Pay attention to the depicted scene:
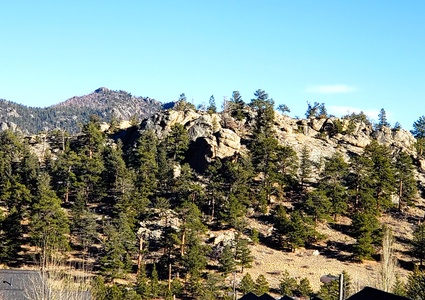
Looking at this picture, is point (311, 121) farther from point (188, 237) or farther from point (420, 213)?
point (188, 237)

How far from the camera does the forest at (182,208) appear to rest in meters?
56.1

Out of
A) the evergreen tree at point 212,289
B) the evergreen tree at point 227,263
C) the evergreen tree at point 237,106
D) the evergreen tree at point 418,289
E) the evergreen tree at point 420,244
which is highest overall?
the evergreen tree at point 237,106

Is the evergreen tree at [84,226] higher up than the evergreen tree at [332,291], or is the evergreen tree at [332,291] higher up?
the evergreen tree at [84,226]

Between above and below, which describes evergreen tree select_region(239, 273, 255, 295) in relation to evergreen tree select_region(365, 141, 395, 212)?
below

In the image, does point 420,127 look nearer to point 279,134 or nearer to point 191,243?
point 279,134

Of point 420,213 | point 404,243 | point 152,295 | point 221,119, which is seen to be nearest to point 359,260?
point 404,243

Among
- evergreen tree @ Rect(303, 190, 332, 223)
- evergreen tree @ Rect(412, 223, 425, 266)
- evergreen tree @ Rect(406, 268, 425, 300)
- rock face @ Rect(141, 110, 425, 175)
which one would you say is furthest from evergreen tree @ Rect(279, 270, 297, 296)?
rock face @ Rect(141, 110, 425, 175)

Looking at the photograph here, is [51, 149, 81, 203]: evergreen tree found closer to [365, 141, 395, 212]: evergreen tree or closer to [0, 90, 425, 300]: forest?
[0, 90, 425, 300]: forest

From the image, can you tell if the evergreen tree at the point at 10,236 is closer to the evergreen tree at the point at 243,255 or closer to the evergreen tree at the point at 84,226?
the evergreen tree at the point at 84,226

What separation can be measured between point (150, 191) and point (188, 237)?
592 inches

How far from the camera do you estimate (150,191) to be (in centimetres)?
7275

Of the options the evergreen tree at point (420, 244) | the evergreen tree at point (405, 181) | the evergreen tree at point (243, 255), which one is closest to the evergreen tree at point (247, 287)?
the evergreen tree at point (243, 255)

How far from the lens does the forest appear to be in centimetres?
5609

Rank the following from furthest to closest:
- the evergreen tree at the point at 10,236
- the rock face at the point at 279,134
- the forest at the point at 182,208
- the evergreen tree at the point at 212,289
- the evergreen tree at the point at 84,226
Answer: the rock face at the point at 279,134, the evergreen tree at the point at 84,226, the evergreen tree at the point at 10,236, the forest at the point at 182,208, the evergreen tree at the point at 212,289
